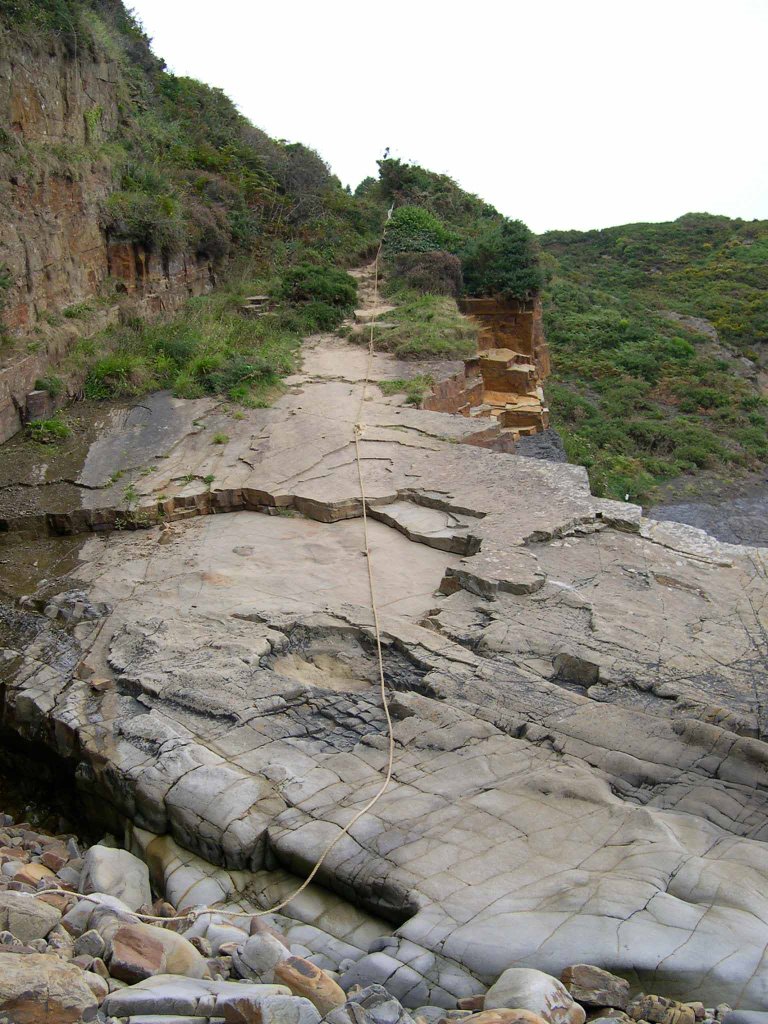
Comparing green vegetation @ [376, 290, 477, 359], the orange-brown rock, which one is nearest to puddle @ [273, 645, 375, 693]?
the orange-brown rock

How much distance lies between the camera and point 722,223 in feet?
145

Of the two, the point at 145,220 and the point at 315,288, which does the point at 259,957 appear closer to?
the point at 145,220

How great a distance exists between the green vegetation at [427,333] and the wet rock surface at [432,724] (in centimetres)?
488

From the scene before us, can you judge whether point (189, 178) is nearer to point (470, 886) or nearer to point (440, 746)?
point (440, 746)

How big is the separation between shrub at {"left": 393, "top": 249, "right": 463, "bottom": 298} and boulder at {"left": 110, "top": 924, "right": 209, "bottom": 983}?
14.4m

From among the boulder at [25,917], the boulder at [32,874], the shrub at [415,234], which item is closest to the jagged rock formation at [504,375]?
the shrub at [415,234]

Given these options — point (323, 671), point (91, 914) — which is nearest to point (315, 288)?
point (323, 671)

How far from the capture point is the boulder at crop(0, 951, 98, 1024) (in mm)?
2730

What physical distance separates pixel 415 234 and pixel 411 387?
26.9ft

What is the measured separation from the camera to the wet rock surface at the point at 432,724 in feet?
11.5

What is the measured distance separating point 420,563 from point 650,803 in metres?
3.58

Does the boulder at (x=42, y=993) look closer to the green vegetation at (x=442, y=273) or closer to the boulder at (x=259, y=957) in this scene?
the boulder at (x=259, y=957)

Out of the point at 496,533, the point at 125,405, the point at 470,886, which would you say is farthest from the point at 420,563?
the point at 125,405

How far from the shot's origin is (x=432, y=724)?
16.6ft
